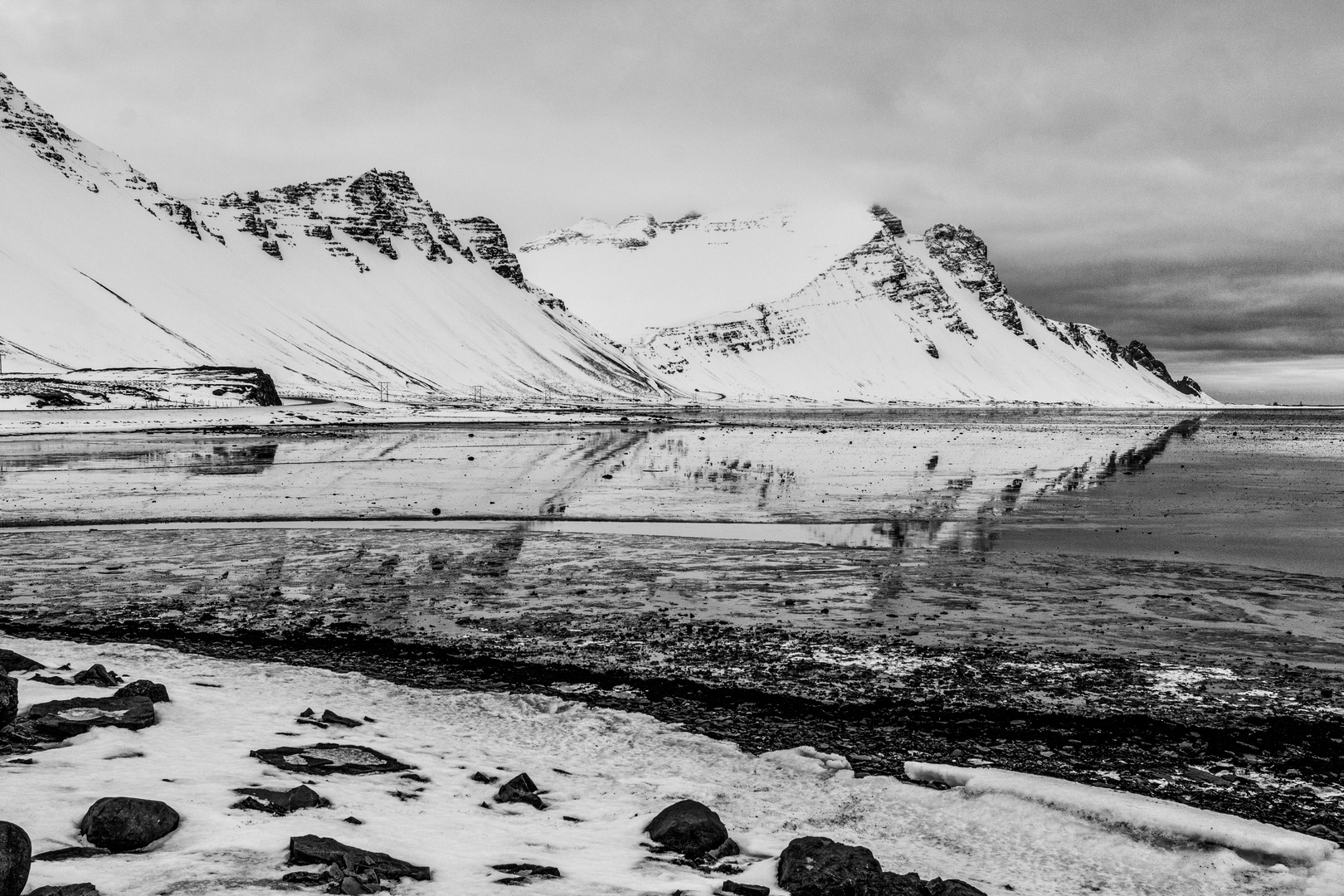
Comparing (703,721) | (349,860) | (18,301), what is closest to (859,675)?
(703,721)

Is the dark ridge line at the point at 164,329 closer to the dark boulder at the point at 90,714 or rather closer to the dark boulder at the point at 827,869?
the dark boulder at the point at 90,714

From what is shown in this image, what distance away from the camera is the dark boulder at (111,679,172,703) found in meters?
9.26

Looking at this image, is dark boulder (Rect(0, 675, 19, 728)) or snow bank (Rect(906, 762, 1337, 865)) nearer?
snow bank (Rect(906, 762, 1337, 865))

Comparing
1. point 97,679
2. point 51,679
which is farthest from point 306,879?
point 51,679

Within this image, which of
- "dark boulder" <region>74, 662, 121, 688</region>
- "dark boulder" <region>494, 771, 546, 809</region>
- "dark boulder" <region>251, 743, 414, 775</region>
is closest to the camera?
"dark boulder" <region>494, 771, 546, 809</region>

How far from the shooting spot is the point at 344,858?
19.8ft

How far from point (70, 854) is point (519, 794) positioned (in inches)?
116

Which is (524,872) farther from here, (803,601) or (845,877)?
(803,601)

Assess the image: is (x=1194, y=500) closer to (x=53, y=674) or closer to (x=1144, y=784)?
(x=1144, y=784)

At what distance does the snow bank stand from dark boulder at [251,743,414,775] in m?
4.38

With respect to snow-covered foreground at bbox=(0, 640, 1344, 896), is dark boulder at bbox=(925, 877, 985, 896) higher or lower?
higher

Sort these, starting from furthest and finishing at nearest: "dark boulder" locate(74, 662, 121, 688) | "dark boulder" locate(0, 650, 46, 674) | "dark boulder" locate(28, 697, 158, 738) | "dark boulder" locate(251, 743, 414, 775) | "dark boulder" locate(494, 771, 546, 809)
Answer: "dark boulder" locate(0, 650, 46, 674) < "dark boulder" locate(74, 662, 121, 688) < "dark boulder" locate(28, 697, 158, 738) < "dark boulder" locate(251, 743, 414, 775) < "dark boulder" locate(494, 771, 546, 809)

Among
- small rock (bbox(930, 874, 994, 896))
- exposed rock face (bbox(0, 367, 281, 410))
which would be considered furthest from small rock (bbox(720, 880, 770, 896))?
exposed rock face (bbox(0, 367, 281, 410))

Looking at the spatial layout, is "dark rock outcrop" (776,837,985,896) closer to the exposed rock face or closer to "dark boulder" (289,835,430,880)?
"dark boulder" (289,835,430,880)
